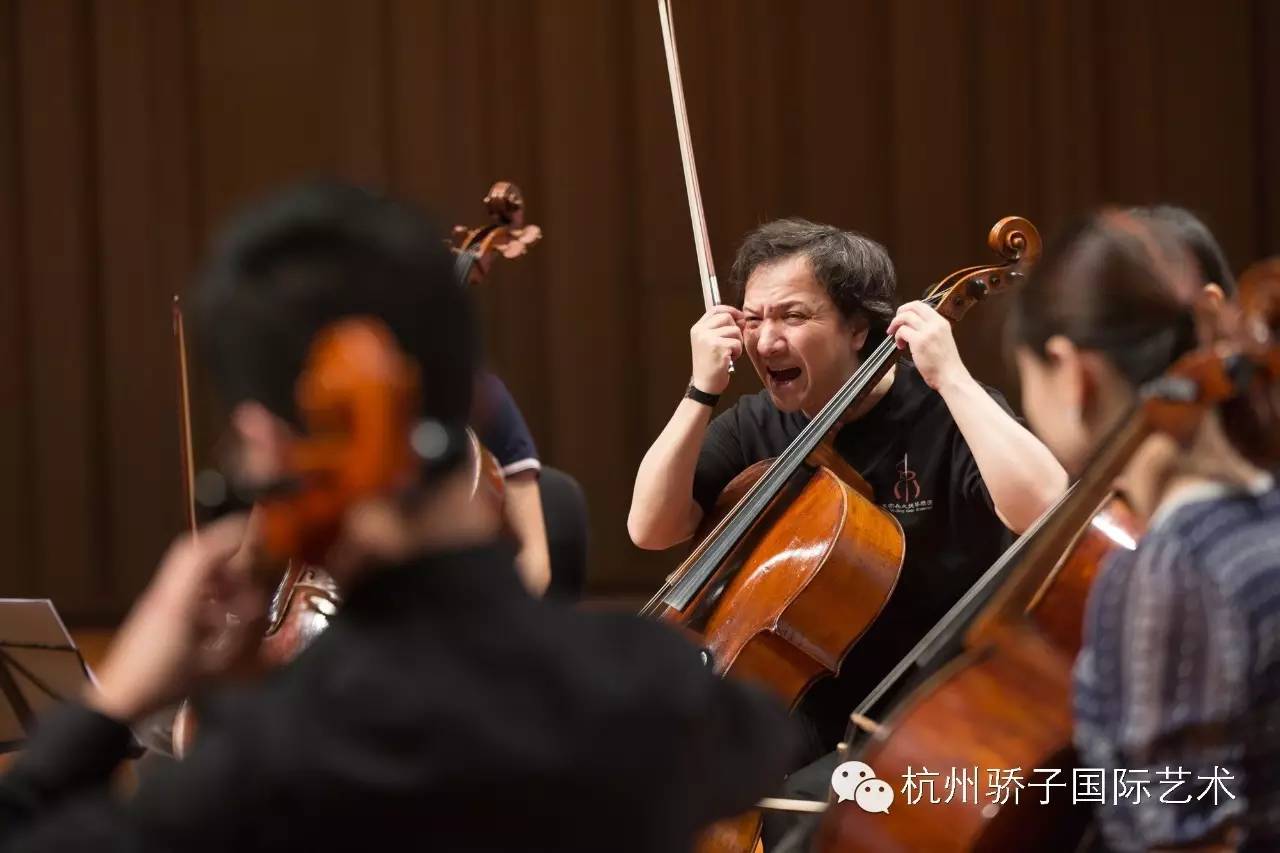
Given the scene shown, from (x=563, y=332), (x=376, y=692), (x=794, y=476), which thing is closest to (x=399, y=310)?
(x=376, y=692)

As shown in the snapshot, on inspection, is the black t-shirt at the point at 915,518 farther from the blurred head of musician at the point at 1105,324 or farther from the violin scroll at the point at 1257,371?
the violin scroll at the point at 1257,371

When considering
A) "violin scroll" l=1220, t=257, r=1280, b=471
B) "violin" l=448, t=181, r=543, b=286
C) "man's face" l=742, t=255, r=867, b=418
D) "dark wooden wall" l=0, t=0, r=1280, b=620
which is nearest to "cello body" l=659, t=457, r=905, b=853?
"man's face" l=742, t=255, r=867, b=418

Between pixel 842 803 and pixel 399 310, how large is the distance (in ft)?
2.95

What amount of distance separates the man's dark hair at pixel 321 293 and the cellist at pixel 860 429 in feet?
4.21

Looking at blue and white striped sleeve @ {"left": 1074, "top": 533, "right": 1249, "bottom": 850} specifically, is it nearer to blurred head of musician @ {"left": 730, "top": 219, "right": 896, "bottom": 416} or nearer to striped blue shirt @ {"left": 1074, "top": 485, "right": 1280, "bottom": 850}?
striped blue shirt @ {"left": 1074, "top": 485, "right": 1280, "bottom": 850}

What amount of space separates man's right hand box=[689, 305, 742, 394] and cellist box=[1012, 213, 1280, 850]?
959mm

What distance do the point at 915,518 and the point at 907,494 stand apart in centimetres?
4

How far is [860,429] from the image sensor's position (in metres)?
2.26

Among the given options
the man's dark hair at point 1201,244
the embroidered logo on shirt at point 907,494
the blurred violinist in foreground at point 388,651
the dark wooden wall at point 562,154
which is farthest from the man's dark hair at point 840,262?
the dark wooden wall at point 562,154

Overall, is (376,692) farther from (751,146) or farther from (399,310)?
(751,146)

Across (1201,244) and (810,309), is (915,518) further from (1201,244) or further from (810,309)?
(1201,244)

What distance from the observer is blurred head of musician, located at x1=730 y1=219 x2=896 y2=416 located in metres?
2.25

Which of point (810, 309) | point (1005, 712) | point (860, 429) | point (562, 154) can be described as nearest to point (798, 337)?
point (810, 309)

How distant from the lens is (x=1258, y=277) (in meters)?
1.17
